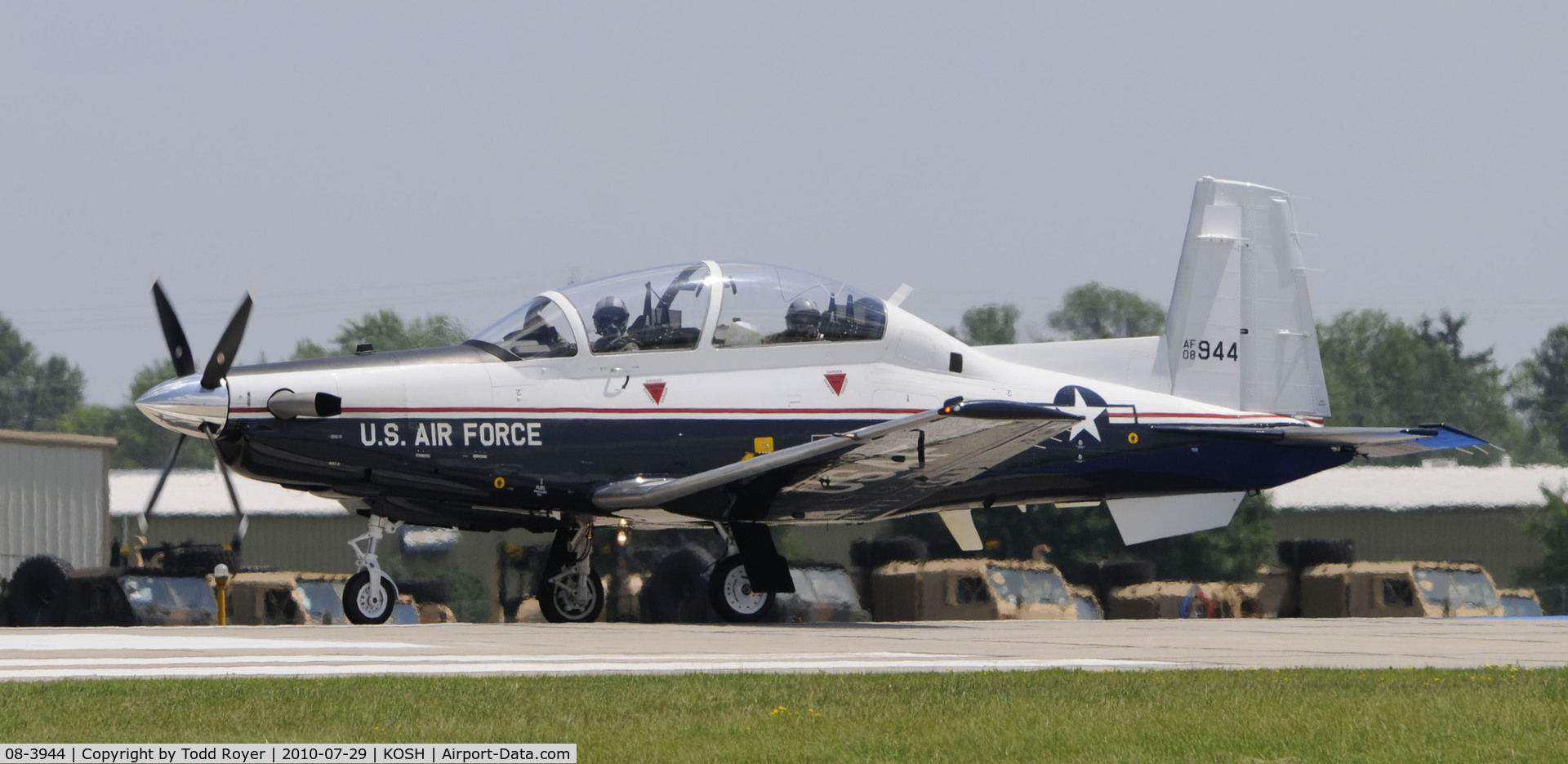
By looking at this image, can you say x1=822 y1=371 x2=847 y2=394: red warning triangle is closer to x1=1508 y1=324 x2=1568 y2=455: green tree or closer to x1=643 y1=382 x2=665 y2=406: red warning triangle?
x1=643 y1=382 x2=665 y2=406: red warning triangle

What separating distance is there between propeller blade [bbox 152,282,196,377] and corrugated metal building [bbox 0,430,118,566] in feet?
59.6

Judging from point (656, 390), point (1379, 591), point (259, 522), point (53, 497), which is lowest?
point (1379, 591)

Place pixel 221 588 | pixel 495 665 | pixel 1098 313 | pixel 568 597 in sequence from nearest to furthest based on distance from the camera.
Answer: pixel 495 665, pixel 568 597, pixel 221 588, pixel 1098 313

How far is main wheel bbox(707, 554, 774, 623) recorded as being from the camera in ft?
55.0

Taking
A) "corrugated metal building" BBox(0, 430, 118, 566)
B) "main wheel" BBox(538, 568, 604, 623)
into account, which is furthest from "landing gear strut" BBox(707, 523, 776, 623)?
"corrugated metal building" BBox(0, 430, 118, 566)

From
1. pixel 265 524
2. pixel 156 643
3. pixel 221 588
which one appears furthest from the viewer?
pixel 265 524

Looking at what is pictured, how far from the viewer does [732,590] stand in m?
16.8

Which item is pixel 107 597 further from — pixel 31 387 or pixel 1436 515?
pixel 31 387

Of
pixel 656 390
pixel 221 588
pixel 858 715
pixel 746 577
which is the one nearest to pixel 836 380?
pixel 656 390

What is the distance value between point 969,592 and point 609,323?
719cm

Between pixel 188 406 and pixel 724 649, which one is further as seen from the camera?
pixel 188 406

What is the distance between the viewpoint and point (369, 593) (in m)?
15.4

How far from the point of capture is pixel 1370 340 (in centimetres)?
9319

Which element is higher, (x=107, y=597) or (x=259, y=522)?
(x=259, y=522)
